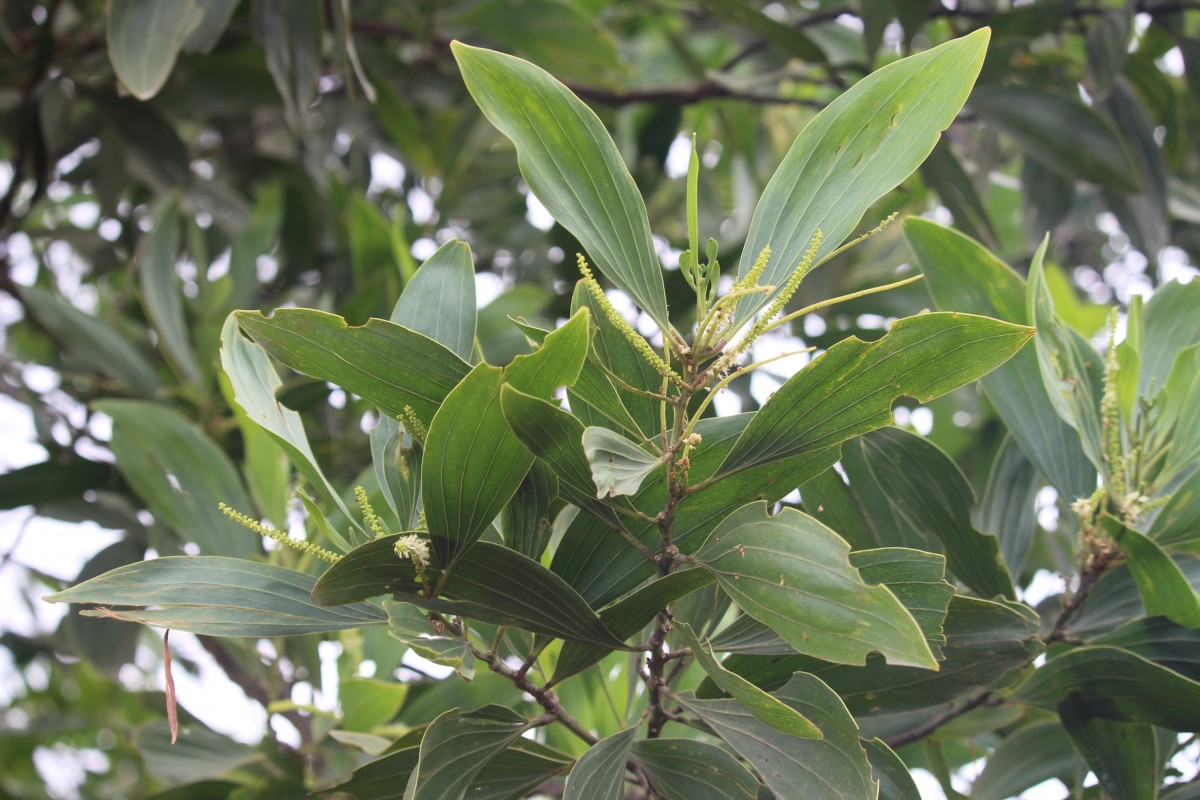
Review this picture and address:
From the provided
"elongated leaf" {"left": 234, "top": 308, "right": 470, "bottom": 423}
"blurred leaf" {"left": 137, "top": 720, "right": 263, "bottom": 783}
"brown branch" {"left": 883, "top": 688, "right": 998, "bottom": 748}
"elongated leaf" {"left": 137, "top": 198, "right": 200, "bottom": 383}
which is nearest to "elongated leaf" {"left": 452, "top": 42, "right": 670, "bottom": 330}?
"elongated leaf" {"left": 234, "top": 308, "right": 470, "bottom": 423}

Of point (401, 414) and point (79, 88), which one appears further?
point (79, 88)

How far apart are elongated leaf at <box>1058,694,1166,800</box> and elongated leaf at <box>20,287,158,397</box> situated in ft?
4.55

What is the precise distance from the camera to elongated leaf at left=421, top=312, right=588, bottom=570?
555 millimetres

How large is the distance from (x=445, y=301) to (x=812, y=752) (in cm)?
40

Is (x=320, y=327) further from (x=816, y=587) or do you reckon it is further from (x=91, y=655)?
(x=91, y=655)

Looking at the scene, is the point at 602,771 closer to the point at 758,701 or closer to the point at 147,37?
the point at 758,701

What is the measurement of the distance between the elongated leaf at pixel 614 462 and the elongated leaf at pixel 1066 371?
1.17 feet

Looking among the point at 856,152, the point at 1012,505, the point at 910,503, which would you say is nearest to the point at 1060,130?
the point at 1012,505

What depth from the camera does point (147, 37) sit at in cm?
128

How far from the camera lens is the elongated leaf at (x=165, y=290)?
5.19 ft

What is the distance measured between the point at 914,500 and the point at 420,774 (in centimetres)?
45

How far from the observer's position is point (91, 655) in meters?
1.58

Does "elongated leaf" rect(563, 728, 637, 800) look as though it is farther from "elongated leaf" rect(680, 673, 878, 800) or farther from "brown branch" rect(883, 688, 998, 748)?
"brown branch" rect(883, 688, 998, 748)

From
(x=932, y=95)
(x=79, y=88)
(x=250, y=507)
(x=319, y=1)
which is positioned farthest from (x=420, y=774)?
(x=79, y=88)
